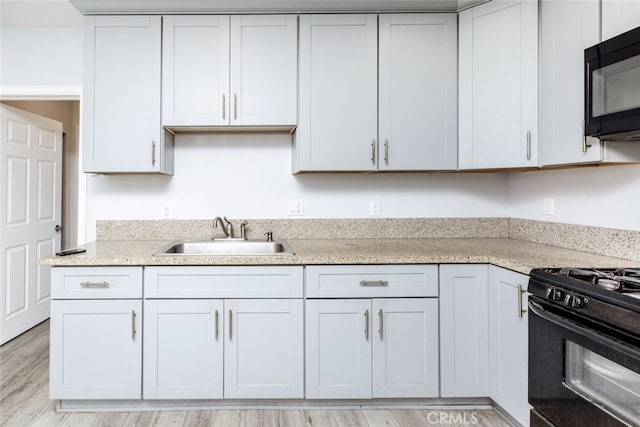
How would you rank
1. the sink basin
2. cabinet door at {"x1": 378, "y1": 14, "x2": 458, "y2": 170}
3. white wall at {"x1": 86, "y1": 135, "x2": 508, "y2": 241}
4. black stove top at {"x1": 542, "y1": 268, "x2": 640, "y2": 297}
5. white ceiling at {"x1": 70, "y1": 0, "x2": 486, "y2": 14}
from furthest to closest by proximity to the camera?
white wall at {"x1": 86, "y1": 135, "x2": 508, "y2": 241}
the sink basin
cabinet door at {"x1": 378, "y1": 14, "x2": 458, "y2": 170}
white ceiling at {"x1": 70, "y1": 0, "x2": 486, "y2": 14}
black stove top at {"x1": 542, "y1": 268, "x2": 640, "y2": 297}

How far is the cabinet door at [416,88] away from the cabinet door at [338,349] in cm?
92

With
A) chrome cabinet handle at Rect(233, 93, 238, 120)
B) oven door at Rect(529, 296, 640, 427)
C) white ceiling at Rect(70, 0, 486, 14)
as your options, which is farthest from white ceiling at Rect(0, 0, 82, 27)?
oven door at Rect(529, 296, 640, 427)

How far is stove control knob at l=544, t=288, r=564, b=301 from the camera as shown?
139cm

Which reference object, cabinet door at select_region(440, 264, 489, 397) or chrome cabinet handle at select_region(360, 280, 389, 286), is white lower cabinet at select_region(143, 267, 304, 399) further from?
cabinet door at select_region(440, 264, 489, 397)

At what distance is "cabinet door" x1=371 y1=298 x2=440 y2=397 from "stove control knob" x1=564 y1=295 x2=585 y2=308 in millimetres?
800

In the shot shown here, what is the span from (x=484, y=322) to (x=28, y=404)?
2.51 meters

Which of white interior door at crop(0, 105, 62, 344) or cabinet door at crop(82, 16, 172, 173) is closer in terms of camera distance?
cabinet door at crop(82, 16, 172, 173)

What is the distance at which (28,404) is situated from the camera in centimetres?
220

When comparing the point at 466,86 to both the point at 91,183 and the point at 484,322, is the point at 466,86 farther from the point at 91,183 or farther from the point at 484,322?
the point at 91,183

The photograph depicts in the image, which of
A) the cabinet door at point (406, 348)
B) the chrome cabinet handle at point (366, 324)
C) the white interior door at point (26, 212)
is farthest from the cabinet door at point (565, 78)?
the white interior door at point (26, 212)

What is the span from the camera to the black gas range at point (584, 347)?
113cm

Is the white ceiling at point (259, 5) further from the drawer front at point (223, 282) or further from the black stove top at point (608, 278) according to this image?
the black stove top at point (608, 278)

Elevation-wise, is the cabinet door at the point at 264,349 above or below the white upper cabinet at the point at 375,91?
below

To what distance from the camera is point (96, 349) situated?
81.0 inches
